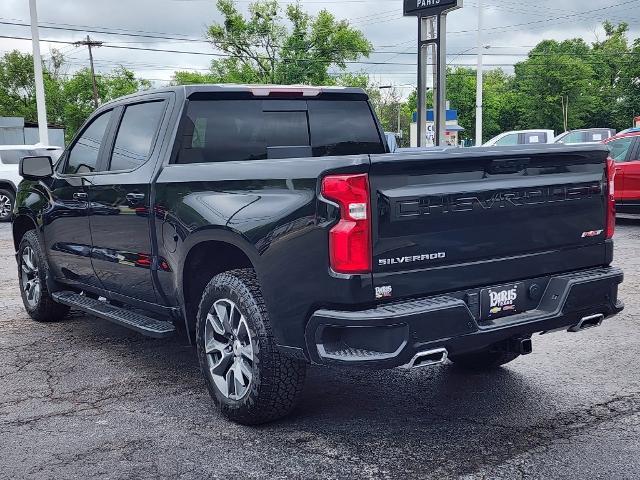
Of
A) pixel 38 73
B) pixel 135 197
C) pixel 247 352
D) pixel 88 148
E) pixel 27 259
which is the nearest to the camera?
pixel 247 352

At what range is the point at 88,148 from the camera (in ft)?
19.1

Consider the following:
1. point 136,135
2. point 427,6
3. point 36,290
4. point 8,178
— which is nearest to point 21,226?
point 36,290

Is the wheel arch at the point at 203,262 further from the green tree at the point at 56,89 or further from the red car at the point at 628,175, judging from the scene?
the green tree at the point at 56,89

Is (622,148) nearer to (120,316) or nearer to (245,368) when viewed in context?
(120,316)

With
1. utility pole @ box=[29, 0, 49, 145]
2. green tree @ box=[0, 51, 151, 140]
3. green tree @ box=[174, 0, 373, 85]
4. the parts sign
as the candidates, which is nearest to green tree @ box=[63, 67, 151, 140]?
green tree @ box=[0, 51, 151, 140]

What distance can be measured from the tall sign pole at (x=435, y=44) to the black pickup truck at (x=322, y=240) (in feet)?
21.9

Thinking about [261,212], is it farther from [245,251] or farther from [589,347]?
[589,347]

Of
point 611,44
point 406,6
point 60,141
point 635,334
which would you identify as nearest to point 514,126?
point 611,44

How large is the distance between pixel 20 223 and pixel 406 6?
785 centimetres

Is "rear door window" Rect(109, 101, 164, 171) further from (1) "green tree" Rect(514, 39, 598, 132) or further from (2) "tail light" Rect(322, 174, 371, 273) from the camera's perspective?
(1) "green tree" Rect(514, 39, 598, 132)

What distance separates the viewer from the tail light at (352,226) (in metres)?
3.34

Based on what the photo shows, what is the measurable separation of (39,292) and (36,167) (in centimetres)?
126

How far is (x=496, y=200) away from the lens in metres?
3.70

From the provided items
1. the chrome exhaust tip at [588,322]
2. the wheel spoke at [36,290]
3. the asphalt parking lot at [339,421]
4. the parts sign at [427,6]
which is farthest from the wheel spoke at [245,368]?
the parts sign at [427,6]
